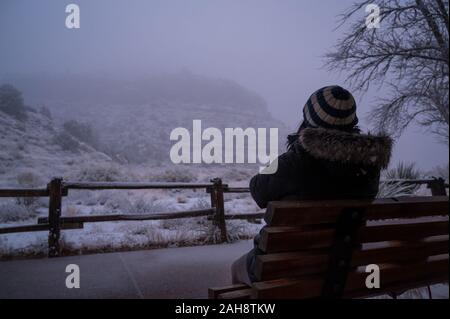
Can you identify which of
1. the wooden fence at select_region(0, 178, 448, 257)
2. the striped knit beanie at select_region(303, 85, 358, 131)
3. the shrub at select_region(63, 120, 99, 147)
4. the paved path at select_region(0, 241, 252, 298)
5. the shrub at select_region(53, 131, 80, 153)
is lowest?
the paved path at select_region(0, 241, 252, 298)

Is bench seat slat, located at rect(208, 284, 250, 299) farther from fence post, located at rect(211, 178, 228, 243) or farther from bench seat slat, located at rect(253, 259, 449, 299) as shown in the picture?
fence post, located at rect(211, 178, 228, 243)

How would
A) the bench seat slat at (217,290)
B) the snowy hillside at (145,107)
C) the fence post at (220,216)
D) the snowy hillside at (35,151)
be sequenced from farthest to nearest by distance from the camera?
the snowy hillside at (145,107)
the snowy hillside at (35,151)
the fence post at (220,216)
the bench seat slat at (217,290)

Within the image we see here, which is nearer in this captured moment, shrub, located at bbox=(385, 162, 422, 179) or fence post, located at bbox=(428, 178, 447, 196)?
fence post, located at bbox=(428, 178, 447, 196)

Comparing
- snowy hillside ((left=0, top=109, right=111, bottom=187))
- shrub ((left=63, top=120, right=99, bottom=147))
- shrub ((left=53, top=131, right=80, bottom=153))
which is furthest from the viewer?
shrub ((left=63, top=120, right=99, bottom=147))

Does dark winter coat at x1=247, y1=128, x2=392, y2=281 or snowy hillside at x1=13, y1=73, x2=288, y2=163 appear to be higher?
snowy hillside at x1=13, y1=73, x2=288, y2=163

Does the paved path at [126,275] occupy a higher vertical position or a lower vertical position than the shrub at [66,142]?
lower

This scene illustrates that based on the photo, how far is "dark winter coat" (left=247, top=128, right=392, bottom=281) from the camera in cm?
143

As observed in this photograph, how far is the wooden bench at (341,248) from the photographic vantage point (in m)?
1.34

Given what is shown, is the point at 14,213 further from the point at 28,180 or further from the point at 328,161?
the point at 328,161

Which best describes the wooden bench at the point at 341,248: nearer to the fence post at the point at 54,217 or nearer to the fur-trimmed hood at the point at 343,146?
the fur-trimmed hood at the point at 343,146

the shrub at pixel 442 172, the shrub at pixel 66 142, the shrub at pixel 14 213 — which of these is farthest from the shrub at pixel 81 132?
the shrub at pixel 442 172

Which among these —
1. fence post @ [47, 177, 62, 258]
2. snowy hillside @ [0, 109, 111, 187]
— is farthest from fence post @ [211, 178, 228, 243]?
snowy hillside @ [0, 109, 111, 187]

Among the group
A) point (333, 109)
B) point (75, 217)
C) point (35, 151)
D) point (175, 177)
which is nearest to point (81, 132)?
point (35, 151)
